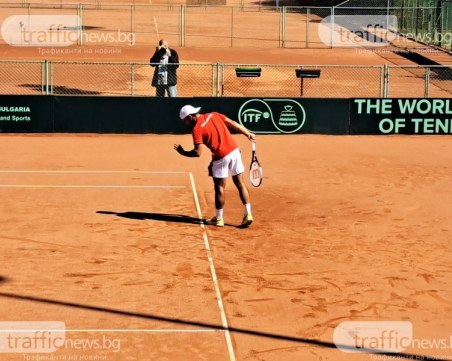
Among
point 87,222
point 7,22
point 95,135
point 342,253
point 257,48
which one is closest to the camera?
point 342,253

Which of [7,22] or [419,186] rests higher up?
[7,22]

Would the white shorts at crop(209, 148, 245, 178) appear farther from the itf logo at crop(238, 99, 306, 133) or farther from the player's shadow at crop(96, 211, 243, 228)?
the itf logo at crop(238, 99, 306, 133)

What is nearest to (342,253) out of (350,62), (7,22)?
(350,62)

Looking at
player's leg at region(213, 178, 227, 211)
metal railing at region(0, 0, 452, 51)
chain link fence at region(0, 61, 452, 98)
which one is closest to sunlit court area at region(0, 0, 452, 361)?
chain link fence at region(0, 61, 452, 98)

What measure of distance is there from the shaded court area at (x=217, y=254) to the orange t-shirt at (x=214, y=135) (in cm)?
138

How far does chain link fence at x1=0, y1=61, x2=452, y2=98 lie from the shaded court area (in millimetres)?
8753

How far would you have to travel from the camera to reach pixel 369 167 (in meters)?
22.5

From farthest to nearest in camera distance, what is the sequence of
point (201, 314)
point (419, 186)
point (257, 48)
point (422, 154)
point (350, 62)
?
point (257, 48) → point (350, 62) → point (422, 154) → point (419, 186) → point (201, 314)

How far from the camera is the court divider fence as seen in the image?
2691 cm

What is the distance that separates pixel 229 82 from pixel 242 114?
24.5 feet

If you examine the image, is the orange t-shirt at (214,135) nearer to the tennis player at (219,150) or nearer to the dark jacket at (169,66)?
the tennis player at (219,150)

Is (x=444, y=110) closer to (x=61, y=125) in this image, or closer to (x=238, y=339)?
(x=61, y=125)

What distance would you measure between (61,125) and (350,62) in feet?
58.4

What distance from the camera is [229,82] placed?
34.5m
